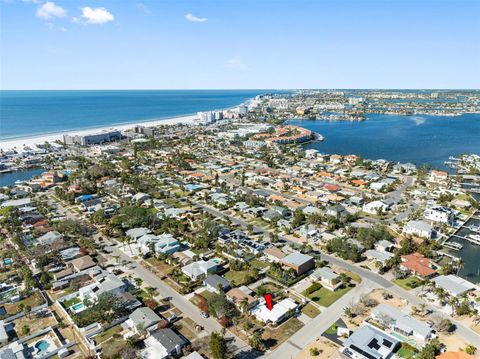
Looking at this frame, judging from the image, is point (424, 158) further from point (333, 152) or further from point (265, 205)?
point (265, 205)

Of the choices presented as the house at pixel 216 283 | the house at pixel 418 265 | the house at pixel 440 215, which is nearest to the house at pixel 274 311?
the house at pixel 216 283

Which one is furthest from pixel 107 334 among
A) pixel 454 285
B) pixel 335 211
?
pixel 335 211

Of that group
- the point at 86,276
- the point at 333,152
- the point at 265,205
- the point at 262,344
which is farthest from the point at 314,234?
the point at 333,152

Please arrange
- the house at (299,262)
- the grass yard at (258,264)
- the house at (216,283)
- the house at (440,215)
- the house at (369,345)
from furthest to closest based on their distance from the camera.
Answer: the house at (440,215) → the grass yard at (258,264) → the house at (299,262) → the house at (216,283) → the house at (369,345)

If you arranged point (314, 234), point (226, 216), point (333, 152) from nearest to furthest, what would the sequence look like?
point (314, 234) < point (226, 216) < point (333, 152)

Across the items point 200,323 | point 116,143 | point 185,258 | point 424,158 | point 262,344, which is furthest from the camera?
point 116,143

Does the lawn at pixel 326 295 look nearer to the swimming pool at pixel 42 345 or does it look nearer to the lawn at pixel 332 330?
the lawn at pixel 332 330

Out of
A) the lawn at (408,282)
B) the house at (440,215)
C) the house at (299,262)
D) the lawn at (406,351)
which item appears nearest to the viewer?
the lawn at (406,351)
